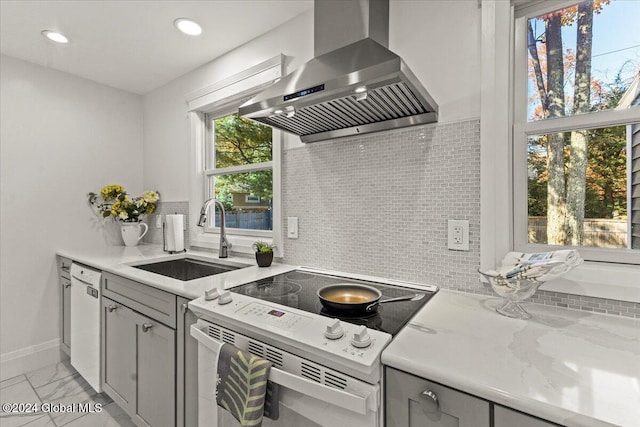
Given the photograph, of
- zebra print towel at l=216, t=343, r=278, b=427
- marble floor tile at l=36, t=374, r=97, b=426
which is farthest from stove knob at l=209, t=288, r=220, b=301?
marble floor tile at l=36, t=374, r=97, b=426

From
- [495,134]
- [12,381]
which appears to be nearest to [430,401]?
[495,134]

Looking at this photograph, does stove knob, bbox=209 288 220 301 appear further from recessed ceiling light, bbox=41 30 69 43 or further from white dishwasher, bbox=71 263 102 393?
recessed ceiling light, bbox=41 30 69 43

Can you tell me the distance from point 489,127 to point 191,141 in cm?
217

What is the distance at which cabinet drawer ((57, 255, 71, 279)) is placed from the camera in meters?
2.28

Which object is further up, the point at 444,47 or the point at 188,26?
the point at 188,26

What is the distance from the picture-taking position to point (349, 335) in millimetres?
855

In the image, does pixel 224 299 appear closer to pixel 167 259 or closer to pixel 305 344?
pixel 305 344

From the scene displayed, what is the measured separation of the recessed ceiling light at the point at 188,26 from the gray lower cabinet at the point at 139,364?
1733 millimetres

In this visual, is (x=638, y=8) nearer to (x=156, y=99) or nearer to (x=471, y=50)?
(x=471, y=50)

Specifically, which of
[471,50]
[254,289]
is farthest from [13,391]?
[471,50]

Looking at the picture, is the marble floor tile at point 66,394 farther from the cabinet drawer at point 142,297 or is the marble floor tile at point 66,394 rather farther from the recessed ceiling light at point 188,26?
the recessed ceiling light at point 188,26

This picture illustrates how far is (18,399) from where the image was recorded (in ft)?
6.43

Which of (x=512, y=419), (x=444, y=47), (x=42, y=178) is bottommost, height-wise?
(x=512, y=419)

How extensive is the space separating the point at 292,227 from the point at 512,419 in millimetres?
1365
